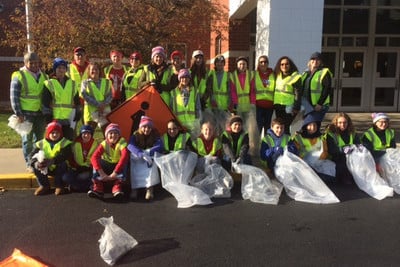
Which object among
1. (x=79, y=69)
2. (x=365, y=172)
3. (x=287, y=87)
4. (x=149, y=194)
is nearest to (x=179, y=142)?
(x=149, y=194)

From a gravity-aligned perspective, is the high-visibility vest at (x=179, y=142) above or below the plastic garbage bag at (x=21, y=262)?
above

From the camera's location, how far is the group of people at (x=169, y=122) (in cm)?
573

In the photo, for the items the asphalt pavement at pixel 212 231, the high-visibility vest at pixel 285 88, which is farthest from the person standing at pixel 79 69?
the high-visibility vest at pixel 285 88

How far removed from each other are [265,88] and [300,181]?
1.93 meters

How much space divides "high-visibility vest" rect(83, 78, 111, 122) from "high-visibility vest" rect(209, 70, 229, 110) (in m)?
1.66

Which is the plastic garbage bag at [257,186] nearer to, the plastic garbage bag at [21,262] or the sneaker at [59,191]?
the sneaker at [59,191]

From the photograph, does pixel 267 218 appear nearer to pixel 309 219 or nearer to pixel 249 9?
pixel 309 219

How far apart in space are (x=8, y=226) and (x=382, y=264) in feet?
12.1

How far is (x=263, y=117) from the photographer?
7.41 m

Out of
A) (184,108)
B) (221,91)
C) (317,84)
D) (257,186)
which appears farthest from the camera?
(221,91)

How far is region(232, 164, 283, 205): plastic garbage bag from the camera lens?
5.57 meters

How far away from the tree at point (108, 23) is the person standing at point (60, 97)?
7.37 feet

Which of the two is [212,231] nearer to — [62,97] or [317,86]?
[62,97]

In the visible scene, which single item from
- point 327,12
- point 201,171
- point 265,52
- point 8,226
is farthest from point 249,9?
point 8,226
